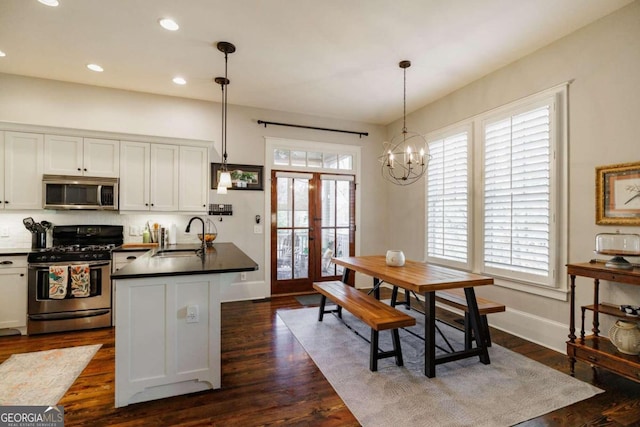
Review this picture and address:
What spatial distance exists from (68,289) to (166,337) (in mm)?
2031

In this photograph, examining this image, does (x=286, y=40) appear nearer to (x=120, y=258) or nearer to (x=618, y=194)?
(x=120, y=258)

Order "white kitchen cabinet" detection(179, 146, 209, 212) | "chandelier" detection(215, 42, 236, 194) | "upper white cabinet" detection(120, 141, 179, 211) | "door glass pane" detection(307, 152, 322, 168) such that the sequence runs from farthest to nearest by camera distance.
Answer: "door glass pane" detection(307, 152, 322, 168), "white kitchen cabinet" detection(179, 146, 209, 212), "upper white cabinet" detection(120, 141, 179, 211), "chandelier" detection(215, 42, 236, 194)

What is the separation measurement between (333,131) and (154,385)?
432cm

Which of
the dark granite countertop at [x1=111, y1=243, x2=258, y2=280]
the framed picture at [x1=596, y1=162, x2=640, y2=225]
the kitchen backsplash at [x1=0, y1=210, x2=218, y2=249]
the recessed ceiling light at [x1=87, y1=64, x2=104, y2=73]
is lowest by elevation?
the dark granite countertop at [x1=111, y1=243, x2=258, y2=280]

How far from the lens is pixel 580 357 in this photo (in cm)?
246

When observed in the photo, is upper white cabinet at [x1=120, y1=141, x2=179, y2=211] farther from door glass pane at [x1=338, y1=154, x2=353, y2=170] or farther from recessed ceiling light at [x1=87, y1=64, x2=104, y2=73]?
door glass pane at [x1=338, y1=154, x2=353, y2=170]

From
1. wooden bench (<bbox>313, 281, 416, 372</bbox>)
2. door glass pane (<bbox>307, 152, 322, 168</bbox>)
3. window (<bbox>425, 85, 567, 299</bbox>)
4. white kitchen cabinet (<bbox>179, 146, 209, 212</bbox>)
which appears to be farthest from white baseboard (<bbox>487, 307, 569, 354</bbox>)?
white kitchen cabinet (<bbox>179, 146, 209, 212</bbox>)

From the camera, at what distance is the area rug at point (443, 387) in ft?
6.49

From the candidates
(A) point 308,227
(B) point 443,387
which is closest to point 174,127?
(A) point 308,227

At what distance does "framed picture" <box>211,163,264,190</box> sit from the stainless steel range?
5.62 ft

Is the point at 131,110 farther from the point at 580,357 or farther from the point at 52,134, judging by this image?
the point at 580,357

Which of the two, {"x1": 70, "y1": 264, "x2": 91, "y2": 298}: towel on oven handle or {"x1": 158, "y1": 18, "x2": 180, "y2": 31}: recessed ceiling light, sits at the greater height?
{"x1": 158, "y1": 18, "x2": 180, "y2": 31}: recessed ceiling light

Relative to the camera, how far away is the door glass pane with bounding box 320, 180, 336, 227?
17.1 ft

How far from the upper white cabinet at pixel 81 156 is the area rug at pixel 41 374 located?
6.68 feet
